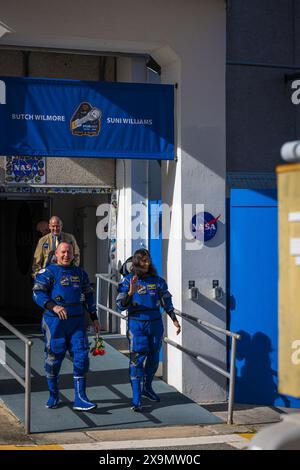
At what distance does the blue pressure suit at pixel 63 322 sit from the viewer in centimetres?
980

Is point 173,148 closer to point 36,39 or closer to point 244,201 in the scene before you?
point 244,201

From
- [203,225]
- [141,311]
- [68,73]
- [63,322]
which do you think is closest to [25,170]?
[68,73]

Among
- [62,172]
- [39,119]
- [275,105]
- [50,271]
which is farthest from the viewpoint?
[62,172]

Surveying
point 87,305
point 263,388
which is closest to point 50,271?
point 87,305

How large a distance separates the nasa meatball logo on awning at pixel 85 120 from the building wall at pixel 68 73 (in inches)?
107

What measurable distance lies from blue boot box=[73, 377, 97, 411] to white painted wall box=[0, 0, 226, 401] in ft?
4.93

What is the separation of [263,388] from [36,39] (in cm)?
497

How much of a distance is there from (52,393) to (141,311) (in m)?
1.32

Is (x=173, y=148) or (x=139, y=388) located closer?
(x=139, y=388)

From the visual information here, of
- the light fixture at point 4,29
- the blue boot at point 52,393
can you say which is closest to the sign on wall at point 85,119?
the light fixture at point 4,29

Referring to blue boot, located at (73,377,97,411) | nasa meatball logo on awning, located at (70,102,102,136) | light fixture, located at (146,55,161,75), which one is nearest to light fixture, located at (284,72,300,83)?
light fixture, located at (146,55,161,75)

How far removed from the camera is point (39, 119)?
35.2ft

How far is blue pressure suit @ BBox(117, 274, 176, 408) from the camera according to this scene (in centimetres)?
1013

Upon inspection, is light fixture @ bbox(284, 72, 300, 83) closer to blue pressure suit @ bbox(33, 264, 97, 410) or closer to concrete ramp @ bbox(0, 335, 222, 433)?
blue pressure suit @ bbox(33, 264, 97, 410)
